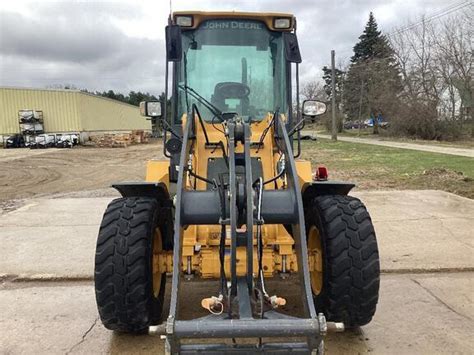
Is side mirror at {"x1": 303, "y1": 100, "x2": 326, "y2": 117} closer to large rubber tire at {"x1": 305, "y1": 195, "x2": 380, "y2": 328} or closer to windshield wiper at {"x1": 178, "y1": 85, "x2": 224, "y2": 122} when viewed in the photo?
windshield wiper at {"x1": 178, "y1": 85, "x2": 224, "y2": 122}

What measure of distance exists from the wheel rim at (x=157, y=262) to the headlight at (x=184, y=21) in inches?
79.0

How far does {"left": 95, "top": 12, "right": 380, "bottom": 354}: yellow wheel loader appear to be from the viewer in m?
2.95

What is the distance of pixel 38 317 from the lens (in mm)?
4355

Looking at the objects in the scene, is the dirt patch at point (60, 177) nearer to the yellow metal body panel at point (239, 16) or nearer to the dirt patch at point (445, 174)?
the yellow metal body panel at point (239, 16)

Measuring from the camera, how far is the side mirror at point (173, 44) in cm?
421

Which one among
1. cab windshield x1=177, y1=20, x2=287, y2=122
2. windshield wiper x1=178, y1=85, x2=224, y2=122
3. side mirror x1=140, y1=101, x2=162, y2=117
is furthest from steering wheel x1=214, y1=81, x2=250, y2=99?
side mirror x1=140, y1=101, x2=162, y2=117

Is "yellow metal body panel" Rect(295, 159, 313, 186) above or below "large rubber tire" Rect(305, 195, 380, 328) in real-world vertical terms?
above

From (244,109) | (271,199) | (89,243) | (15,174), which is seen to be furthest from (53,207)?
(15,174)

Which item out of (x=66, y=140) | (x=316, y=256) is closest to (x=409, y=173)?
(x=316, y=256)

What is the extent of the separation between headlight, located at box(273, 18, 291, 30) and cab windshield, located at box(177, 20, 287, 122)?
80 millimetres

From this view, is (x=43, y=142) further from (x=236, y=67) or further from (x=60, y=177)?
(x=236, y=67)

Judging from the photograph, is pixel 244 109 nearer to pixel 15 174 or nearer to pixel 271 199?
pixel 271 199

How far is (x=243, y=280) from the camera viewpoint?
318 centimetres

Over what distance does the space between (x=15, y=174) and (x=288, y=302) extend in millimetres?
15949
